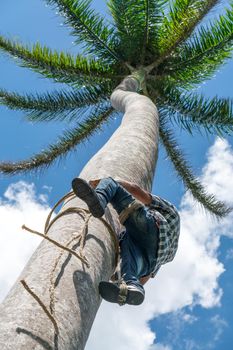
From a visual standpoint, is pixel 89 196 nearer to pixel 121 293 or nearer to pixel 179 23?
pixel 121 293

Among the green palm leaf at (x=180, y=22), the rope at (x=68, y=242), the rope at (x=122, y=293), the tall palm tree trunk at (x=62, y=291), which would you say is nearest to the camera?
the tall palm tree trunk at (x=62, y=291)

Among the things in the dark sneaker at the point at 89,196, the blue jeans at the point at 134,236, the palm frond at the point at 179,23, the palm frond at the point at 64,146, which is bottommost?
the dark sneaker at the point at 89,196

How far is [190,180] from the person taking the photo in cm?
1216

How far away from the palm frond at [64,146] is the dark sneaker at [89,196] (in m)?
8.32

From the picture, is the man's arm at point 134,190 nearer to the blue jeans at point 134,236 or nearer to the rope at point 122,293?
the blue jeans at point 134,236

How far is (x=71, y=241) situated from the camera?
3.14m

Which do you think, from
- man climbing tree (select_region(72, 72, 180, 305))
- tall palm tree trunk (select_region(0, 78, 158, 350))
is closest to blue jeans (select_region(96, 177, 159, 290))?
man climbing tree (select_region(72, 72, 180, 305))

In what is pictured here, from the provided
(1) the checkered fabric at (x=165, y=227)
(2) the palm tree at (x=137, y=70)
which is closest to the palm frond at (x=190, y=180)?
(2) the palm tree at (x=137, y=70)

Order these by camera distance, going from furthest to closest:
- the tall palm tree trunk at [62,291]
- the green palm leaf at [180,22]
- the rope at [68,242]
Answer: the green palm leaf at [180,22] < the rope at [68,242] < the tall palm tree trunk at [62,291]

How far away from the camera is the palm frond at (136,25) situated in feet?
34.4

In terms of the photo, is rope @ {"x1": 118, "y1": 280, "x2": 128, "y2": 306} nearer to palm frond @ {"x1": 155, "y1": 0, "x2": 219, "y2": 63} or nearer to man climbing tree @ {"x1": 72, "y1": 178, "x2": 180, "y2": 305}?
man climbing tree @ {"x1": 72, "y1": 178, "x2": 180, "y2": 305}

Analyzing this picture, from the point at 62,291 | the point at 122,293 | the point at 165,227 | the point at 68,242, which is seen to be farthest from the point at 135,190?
the point at 62,291

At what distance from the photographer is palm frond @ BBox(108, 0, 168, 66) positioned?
1050cm

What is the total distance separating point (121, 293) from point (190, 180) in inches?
355
